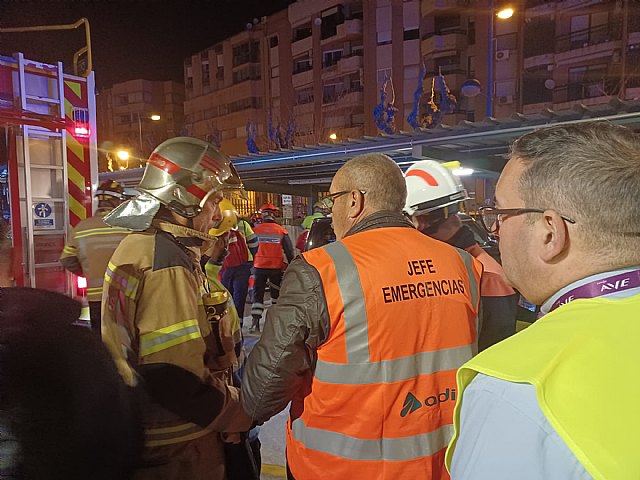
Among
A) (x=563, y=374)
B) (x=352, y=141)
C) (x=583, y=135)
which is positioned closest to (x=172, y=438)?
(x=563, y=374)

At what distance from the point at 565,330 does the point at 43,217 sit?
14.6ft

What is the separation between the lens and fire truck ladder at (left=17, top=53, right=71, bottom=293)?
12.9ft

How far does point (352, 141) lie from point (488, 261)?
809 cm

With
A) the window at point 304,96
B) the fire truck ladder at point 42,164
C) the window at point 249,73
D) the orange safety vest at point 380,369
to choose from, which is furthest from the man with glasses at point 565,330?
the window at point 249,73

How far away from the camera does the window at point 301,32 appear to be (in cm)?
4100

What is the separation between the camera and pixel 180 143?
7.19 feet

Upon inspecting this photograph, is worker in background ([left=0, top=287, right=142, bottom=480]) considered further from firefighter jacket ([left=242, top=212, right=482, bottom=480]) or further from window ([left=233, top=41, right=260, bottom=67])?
window ([left=233, top=41, right=260, bottom=67])

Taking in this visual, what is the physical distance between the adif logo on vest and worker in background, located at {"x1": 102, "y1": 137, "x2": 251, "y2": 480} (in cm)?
63

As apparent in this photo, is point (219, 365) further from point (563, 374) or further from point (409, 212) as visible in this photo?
point (409, 212)

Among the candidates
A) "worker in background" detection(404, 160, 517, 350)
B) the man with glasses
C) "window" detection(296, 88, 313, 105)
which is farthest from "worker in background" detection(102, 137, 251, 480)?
"window" detection(296, 88, 313, 105)

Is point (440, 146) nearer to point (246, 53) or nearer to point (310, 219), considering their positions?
point (310, 219)

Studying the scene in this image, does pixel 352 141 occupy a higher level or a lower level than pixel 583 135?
higher

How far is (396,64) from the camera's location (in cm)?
3528

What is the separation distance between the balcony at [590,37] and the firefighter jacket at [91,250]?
32740mm
